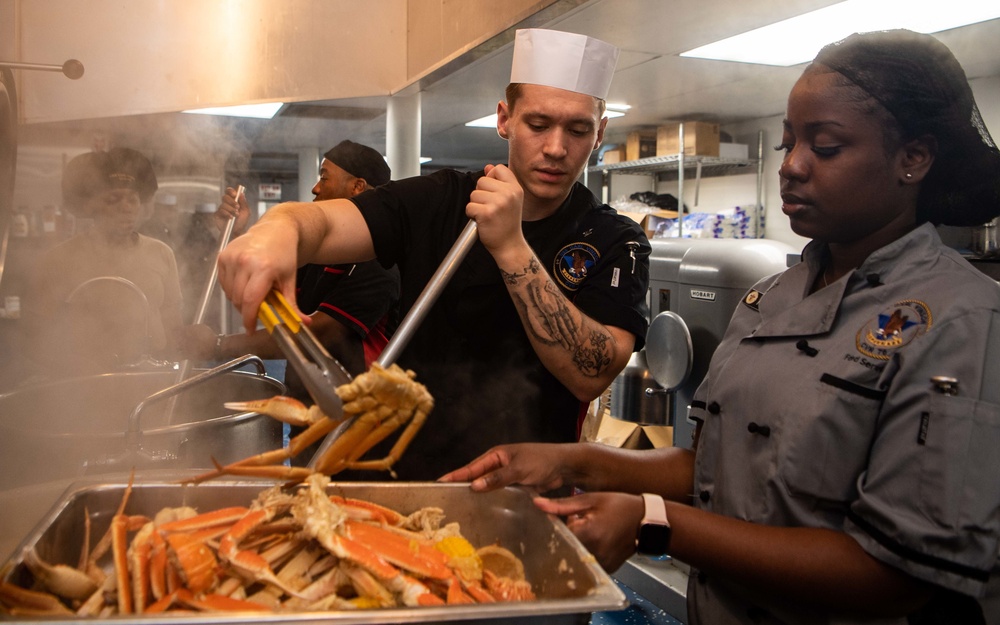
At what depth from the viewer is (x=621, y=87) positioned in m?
4.48

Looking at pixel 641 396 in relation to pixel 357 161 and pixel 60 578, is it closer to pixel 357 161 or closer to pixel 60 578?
pixel 357 161

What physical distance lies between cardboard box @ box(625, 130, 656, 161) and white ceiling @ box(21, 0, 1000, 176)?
0.11 m

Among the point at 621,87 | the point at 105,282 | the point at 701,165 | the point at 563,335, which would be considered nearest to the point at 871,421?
the point at 563,335

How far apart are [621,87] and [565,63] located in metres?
2.97

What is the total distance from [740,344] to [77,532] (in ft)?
3.54

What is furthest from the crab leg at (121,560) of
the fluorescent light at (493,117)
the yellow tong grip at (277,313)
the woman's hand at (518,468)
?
the fluorescent light at (493,117)

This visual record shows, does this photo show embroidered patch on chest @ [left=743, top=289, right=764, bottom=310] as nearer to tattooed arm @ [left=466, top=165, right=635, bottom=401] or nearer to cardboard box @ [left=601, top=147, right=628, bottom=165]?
tattooed arm @ [left=466, top=165, right=635, bottom=401]

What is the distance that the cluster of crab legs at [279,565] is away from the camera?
883mm

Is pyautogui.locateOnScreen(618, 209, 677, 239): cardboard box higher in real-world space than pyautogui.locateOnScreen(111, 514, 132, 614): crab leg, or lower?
higher

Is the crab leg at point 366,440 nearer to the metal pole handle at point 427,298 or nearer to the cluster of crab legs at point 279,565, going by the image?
the cluster of crab legs at point 279,565

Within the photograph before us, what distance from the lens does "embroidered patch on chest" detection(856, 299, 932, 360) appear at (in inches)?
39.4

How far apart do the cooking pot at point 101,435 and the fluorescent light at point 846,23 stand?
2.10m

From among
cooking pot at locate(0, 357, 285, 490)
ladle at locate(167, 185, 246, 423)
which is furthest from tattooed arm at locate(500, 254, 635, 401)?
ladle at locate(167, 185, 246, 423)

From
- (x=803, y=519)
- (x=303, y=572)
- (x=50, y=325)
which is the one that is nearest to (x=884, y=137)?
(x=803, y=519)
